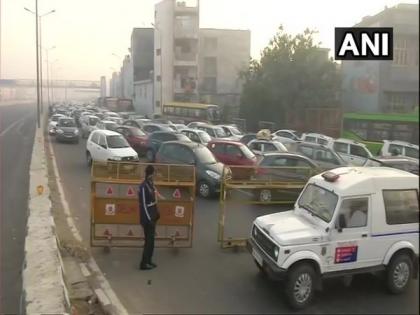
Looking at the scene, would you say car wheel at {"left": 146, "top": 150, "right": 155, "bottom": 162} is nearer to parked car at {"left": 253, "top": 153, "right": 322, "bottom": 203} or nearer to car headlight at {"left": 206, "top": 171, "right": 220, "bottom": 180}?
car headlight at {"left": 206, "top": 171, "right": 220, "bottom": 180}

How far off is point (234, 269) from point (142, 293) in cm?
148

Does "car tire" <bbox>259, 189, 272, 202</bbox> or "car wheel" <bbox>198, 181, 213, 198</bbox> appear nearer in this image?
"car tire" <bbox>259, 189, 272, 202</bbox>

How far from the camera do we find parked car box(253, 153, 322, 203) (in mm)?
9055

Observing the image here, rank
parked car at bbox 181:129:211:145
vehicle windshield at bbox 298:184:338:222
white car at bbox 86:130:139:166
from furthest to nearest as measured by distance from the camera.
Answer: parked car at bbox 181:129:211:145 → white car at bbox 86:130:139:166 → vehicle windshield at bbox 298:184:338:222

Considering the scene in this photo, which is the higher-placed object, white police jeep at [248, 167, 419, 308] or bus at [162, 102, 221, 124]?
bus at [162, 102, 221, 124]

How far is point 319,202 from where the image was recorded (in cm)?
572

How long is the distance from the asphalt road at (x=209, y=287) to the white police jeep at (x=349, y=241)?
0.86ft

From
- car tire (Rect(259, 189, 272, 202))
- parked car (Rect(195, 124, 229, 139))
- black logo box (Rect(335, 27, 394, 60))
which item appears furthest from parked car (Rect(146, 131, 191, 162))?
black logo box (Rect(335, 27, 394, 60))

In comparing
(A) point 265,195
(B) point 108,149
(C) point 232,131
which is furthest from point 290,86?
(C) point 232,131

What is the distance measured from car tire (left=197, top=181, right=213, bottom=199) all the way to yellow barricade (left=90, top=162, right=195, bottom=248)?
4149 millimetres

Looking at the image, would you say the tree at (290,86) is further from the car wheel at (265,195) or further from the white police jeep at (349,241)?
the white police jeep at (349,241)

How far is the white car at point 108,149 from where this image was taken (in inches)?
624

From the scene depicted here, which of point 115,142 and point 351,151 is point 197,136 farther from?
point 351,151

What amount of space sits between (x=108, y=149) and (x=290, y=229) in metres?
11.7
